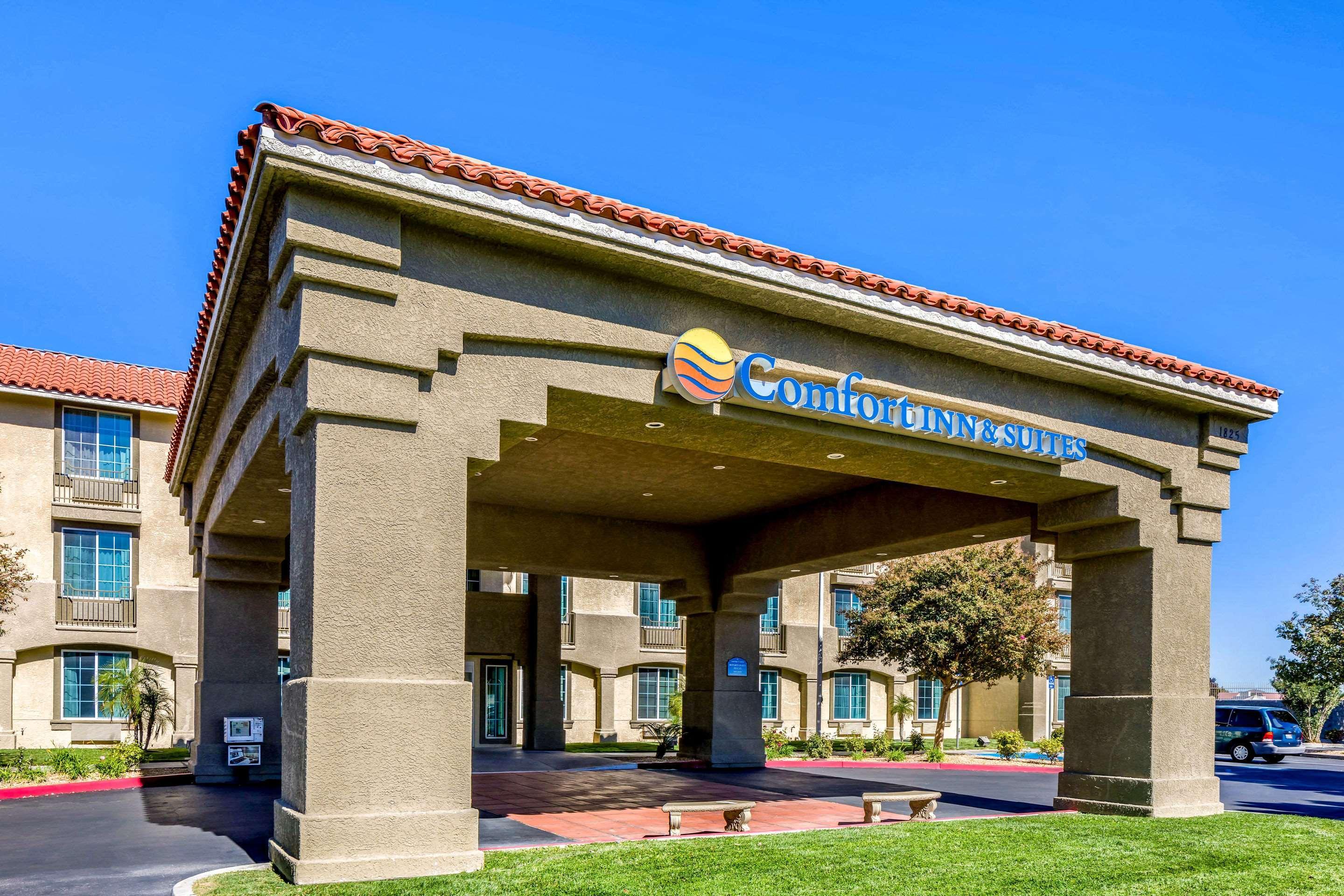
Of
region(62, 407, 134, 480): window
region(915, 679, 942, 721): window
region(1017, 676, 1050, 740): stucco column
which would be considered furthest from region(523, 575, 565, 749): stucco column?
region(1017, 676, 1050, 740): stucco column

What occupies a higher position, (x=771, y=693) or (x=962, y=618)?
(x=962, y=618)

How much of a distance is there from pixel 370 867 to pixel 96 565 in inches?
970

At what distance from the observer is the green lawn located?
901 centimetres

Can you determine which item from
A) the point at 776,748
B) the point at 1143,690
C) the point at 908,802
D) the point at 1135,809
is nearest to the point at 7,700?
the point at 776,748

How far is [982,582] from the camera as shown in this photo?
3098 centimetres

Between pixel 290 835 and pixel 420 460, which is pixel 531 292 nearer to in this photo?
pixel 420 460

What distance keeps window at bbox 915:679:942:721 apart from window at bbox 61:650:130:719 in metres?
28.7

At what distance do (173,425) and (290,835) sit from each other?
82.0 ft

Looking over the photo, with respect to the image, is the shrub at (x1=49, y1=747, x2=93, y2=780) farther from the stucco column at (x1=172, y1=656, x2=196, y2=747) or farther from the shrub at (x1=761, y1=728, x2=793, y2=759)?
the shrub at (x1=761, y1=728, x2=793, y2=759)

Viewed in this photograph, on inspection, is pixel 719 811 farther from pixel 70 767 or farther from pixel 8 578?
pixel 8 578

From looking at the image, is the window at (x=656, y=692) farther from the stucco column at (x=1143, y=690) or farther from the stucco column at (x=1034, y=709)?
the stucco column at (x=1143, y=690)

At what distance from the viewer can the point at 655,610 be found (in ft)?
123

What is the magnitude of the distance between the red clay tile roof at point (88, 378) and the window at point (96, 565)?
12.9ft

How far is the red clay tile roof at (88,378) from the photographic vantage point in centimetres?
2842
